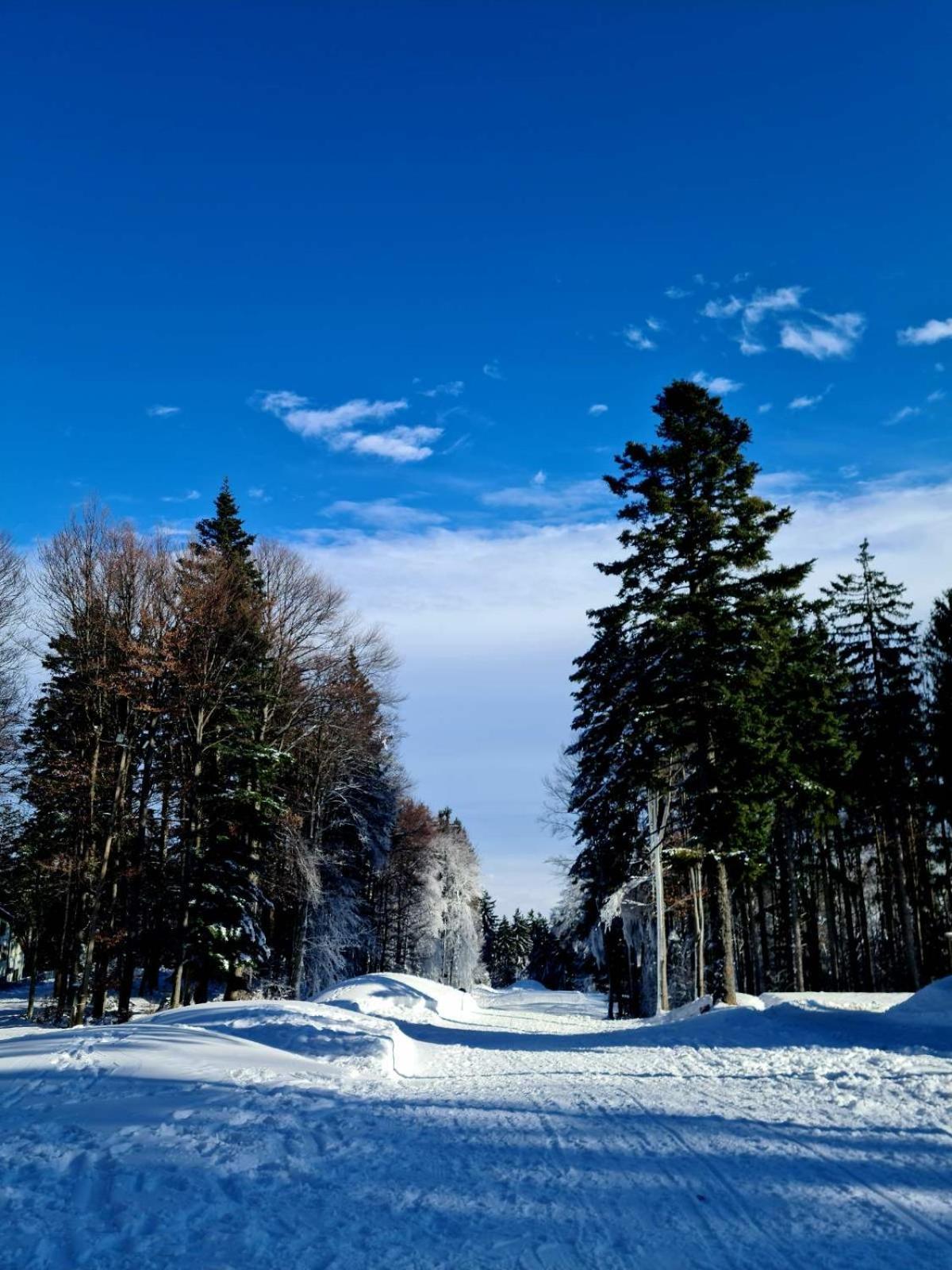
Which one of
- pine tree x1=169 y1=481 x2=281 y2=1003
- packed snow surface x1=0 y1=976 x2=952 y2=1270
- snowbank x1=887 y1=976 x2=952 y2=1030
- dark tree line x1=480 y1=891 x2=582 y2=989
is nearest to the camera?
packed snow surface x1=0 y1=976 x2=952 y2=1270

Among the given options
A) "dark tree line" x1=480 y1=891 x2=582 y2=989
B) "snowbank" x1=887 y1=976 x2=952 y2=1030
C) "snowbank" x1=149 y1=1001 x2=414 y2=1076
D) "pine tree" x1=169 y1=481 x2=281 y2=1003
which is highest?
"pine tree" x1=169 y1=481 x2=281 y2=1003

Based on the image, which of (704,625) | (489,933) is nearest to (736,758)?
(704,625)

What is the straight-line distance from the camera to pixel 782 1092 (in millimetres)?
8758

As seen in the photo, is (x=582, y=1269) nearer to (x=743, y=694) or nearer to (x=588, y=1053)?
(x=588, y=1053)

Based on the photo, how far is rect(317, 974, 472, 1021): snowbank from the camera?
20.6 metres

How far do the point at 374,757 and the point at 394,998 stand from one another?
10.2 m

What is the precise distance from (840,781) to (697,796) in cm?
1455

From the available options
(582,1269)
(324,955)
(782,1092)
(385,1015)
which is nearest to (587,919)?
(324,955)

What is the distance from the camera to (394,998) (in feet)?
76.9

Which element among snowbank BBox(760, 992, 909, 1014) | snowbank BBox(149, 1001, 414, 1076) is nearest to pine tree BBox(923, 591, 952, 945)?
snowbank BBox(760, 992, 909, 1014)

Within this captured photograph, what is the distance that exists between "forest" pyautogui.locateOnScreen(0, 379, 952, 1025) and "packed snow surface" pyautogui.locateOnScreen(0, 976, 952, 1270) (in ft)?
31.0

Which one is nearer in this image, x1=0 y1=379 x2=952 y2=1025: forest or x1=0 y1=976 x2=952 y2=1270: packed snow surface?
x1=0 y1=976 x2=952 y2=1270: packed snow surface

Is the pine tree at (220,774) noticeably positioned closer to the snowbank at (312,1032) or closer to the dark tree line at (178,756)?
the dark tree line at (178,756)

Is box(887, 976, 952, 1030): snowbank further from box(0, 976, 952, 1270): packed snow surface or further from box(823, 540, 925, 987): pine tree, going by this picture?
box(823, 540, 925, 987): pine tree
